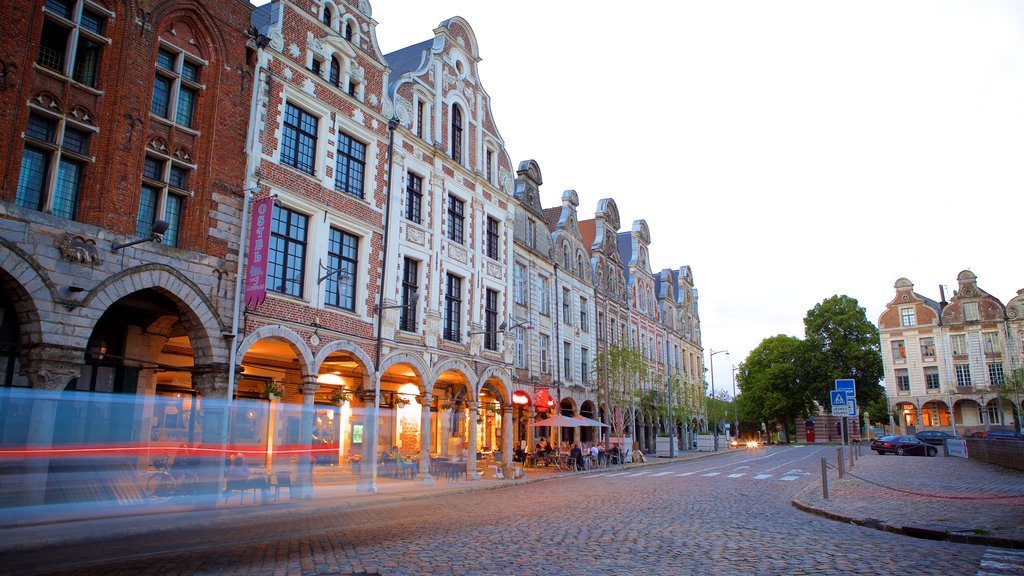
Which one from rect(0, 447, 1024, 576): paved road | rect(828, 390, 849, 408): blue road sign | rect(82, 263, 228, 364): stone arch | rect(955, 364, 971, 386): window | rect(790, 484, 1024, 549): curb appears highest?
rect(955, 364, 971, 386): window

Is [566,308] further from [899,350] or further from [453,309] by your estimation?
[899,350]

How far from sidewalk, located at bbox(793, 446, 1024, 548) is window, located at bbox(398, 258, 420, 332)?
14.1m

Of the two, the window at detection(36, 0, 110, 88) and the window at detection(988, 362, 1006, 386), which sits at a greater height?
the window at detection(36, 0, 110, 88)

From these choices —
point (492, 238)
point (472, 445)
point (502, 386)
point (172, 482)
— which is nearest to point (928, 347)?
point (502, 386)

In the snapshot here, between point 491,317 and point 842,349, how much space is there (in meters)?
52.1

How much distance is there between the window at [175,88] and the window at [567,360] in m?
25.7

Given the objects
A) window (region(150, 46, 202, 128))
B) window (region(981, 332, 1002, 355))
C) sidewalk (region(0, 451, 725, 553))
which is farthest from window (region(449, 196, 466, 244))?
window (region(981, 332, 1002, 355))

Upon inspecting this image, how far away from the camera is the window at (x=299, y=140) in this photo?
20.8 metres

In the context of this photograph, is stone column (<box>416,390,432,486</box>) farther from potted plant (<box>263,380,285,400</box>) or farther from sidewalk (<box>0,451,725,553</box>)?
potted plant (<box>263,380,285,400</box>)

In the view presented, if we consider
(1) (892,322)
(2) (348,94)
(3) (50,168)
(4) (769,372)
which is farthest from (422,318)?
(1) (892,322)

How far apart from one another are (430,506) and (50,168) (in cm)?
1132

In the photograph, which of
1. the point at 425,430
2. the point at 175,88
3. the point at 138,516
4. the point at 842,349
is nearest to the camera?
the point at 138,516

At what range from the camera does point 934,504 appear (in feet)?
45.3

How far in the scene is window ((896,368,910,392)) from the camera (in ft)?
233
